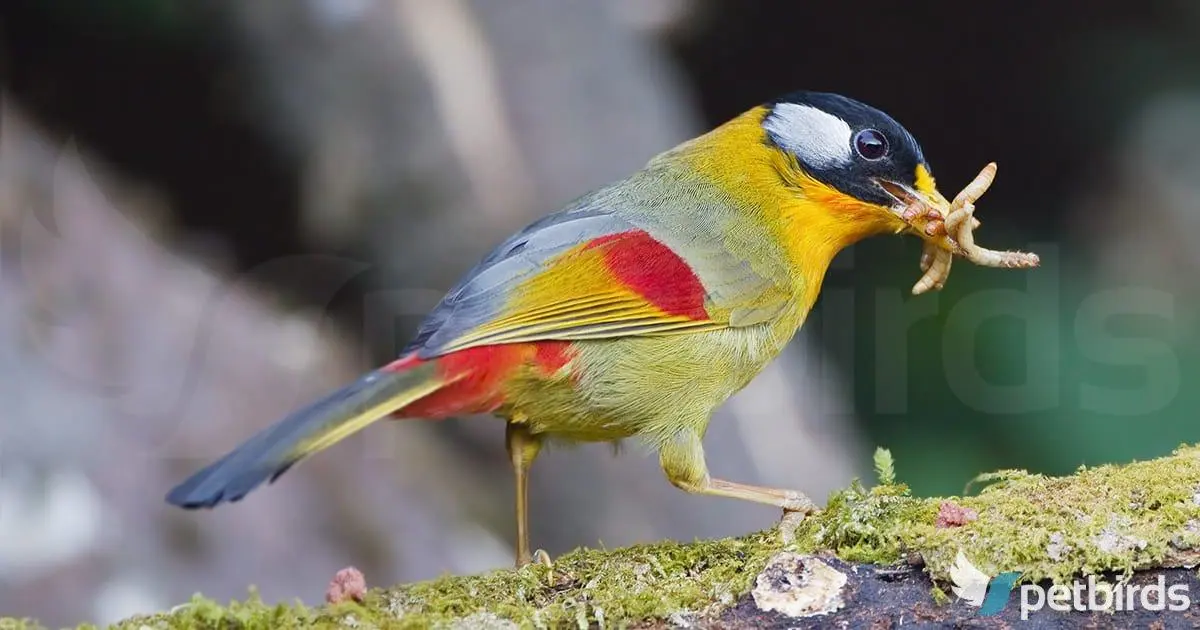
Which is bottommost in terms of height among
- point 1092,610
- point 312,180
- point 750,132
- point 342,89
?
point 1092,610

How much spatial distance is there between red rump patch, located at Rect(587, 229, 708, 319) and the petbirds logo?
1.04m

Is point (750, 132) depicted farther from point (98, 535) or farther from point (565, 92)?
point (98, 535)

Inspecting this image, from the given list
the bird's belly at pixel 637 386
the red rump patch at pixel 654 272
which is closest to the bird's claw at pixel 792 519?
the bird's belly at pixel 637 386

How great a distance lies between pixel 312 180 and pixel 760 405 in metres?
2.39

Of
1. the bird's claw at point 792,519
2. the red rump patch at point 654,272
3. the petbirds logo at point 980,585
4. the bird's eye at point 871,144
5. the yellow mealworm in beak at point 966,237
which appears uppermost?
the bird's eye at point 871,144

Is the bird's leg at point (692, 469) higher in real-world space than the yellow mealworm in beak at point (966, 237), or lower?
lower

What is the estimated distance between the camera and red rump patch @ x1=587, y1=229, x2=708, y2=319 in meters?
3.28

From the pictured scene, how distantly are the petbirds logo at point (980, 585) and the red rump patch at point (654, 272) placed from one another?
1.04 meters

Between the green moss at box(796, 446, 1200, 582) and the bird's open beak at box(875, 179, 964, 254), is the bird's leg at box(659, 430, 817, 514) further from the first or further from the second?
the bird's open beak at box(875, 179, 964, 254)

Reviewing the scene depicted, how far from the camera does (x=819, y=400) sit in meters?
6.15

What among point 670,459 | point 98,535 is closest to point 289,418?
point 670,459

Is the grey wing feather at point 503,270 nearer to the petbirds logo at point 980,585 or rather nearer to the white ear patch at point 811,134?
the white ear patch at point 811,134

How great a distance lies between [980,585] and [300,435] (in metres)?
1.39

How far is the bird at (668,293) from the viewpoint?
10.0 ft
